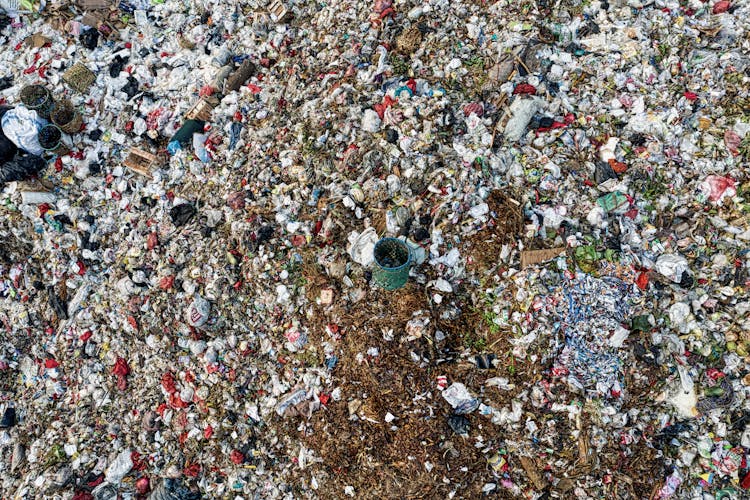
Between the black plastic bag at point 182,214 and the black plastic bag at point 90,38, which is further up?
the black plastic bag at point 90,38

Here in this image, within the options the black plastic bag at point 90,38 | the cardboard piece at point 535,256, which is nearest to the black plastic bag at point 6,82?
the black plastic bag at point 90,38

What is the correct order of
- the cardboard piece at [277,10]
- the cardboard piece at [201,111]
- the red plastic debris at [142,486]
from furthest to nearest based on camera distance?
the cardboard piece at [277,10], the cardboard piece at [201,111], the red plastic debris at [142,486]

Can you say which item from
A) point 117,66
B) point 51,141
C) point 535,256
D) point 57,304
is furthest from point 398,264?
point 117,66

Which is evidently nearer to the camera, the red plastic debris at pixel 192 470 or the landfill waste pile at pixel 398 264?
the landfill waste pile at pixel 398 264

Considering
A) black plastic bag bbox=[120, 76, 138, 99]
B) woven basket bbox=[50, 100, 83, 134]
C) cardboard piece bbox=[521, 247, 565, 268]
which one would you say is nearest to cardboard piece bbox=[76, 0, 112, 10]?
black plastic bag bbox=[120, 76, 138, 99]

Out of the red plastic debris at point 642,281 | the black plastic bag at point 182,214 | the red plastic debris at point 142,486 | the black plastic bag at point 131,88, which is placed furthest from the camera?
the black plastic bag at point 131,88

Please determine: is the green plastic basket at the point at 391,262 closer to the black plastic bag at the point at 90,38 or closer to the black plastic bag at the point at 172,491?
the black plastic bag at the point at 172,491
